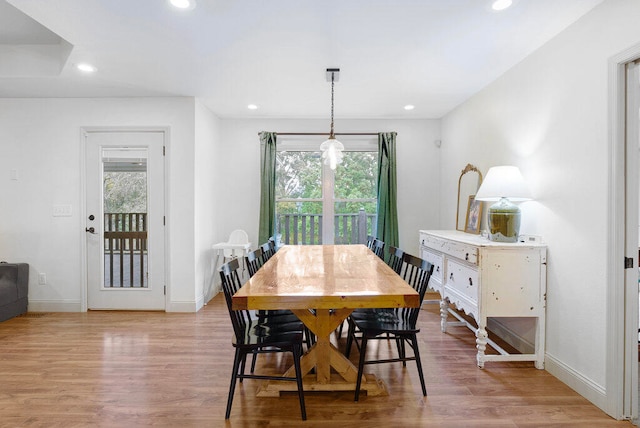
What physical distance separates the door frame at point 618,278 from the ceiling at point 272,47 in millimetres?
660

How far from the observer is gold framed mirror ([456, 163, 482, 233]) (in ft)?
12.2

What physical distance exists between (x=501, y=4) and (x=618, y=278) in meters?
1.77

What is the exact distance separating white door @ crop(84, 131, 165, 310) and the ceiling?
1.97 feet

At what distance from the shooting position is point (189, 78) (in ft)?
10.8

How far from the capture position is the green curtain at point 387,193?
473cm

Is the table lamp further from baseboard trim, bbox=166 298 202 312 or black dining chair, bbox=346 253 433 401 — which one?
baseboard trim, bbox=166 298 202 312

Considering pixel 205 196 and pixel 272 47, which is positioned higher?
pixel 272 47

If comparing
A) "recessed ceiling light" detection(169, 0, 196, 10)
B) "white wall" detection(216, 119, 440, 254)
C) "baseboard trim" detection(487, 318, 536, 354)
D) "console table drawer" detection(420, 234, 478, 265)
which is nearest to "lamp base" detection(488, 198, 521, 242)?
"console table drawer" detection(420, 234, 478, 265)

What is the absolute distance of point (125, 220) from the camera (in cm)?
393

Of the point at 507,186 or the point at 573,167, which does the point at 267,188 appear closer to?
the point at 507,186

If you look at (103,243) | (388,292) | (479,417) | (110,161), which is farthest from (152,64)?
(479,417)

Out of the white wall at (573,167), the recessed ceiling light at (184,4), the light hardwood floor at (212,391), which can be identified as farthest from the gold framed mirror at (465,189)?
the recessed ceiling light at (184,4)

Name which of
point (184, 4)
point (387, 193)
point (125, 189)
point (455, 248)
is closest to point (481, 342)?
point (455, 248)

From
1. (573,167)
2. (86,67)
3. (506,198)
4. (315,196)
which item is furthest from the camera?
(315,196)
